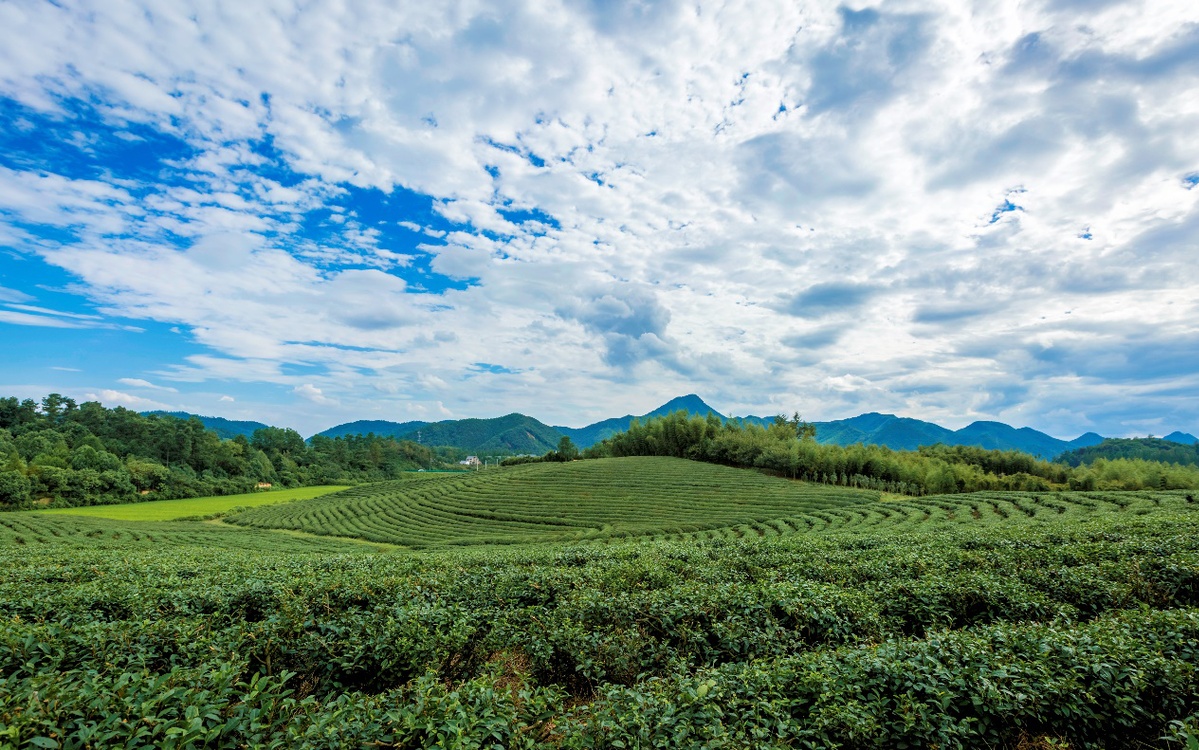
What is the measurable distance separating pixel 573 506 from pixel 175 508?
64048mm

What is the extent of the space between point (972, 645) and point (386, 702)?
5.44 meters

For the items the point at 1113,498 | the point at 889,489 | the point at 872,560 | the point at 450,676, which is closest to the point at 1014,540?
the point at 872,560

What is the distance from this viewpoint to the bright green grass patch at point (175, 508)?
62.3m

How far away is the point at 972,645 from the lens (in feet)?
15.1

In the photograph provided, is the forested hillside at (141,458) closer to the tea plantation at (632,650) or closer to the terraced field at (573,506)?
the terraced field at (573,506)

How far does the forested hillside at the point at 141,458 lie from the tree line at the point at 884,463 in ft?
268

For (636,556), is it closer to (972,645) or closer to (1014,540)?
(972,645)

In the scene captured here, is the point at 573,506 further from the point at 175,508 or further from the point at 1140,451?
the point at 1140,451

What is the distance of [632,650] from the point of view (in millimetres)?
5484

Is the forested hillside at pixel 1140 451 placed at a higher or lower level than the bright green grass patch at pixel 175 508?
higher

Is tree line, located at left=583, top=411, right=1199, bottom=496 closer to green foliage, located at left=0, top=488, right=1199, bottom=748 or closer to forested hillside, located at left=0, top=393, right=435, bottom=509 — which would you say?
green foliage, located at left=0, top=488, right=1199, bottom=748

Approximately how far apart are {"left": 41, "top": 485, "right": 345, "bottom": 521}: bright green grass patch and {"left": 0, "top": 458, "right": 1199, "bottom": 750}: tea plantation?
235 ft

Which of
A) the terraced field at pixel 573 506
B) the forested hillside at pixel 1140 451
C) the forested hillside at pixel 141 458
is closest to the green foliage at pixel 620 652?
Result: the terraced field at pixel 573 506

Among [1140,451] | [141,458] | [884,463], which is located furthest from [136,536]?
[1140,451]
